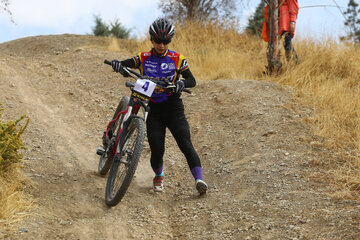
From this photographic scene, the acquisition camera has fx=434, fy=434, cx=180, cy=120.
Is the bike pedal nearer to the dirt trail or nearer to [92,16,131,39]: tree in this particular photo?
the dirt trail

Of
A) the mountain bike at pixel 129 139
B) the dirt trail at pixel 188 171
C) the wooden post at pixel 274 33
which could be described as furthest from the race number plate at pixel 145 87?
the wooden post at pixel 274 33

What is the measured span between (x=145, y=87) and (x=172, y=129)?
2.21ft

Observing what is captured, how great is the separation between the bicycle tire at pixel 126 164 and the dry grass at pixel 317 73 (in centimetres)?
206

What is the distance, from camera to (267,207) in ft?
13.9

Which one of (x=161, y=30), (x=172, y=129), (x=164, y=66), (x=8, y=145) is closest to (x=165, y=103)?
(x=172, y=129)

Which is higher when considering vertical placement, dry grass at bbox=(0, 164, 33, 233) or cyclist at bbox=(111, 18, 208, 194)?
cyclist at bbox=(111, 18, 208, 194)

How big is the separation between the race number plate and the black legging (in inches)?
19.1

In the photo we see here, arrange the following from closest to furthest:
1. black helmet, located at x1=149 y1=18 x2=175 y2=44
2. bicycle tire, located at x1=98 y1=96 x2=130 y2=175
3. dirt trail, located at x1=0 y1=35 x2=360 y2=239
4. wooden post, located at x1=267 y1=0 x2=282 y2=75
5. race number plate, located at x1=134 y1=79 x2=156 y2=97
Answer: dirt trail, located at x1=0 y1=35 x2=360 y2=239, race number plate, located at x1=134 y1=79 x2=156 y2=97, black helmet, located at x1=149 y1=18 x2=175 y2=44, bicycle tire, located at x1=98 y1=96 x2=130 y2=175, wooden post, located at x1=267 y1=0 x2=282 y2=75

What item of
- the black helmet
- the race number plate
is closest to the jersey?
the black helmet

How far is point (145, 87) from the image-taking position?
4.34 metres

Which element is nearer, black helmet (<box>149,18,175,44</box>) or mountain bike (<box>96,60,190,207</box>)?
mountain bike (<box>96,60,190,207</box>)

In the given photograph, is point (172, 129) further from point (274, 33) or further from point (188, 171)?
point (274, 33)

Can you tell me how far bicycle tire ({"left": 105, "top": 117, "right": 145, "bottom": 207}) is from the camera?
4.13 metres

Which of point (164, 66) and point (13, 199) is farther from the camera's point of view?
point (164, 66)
